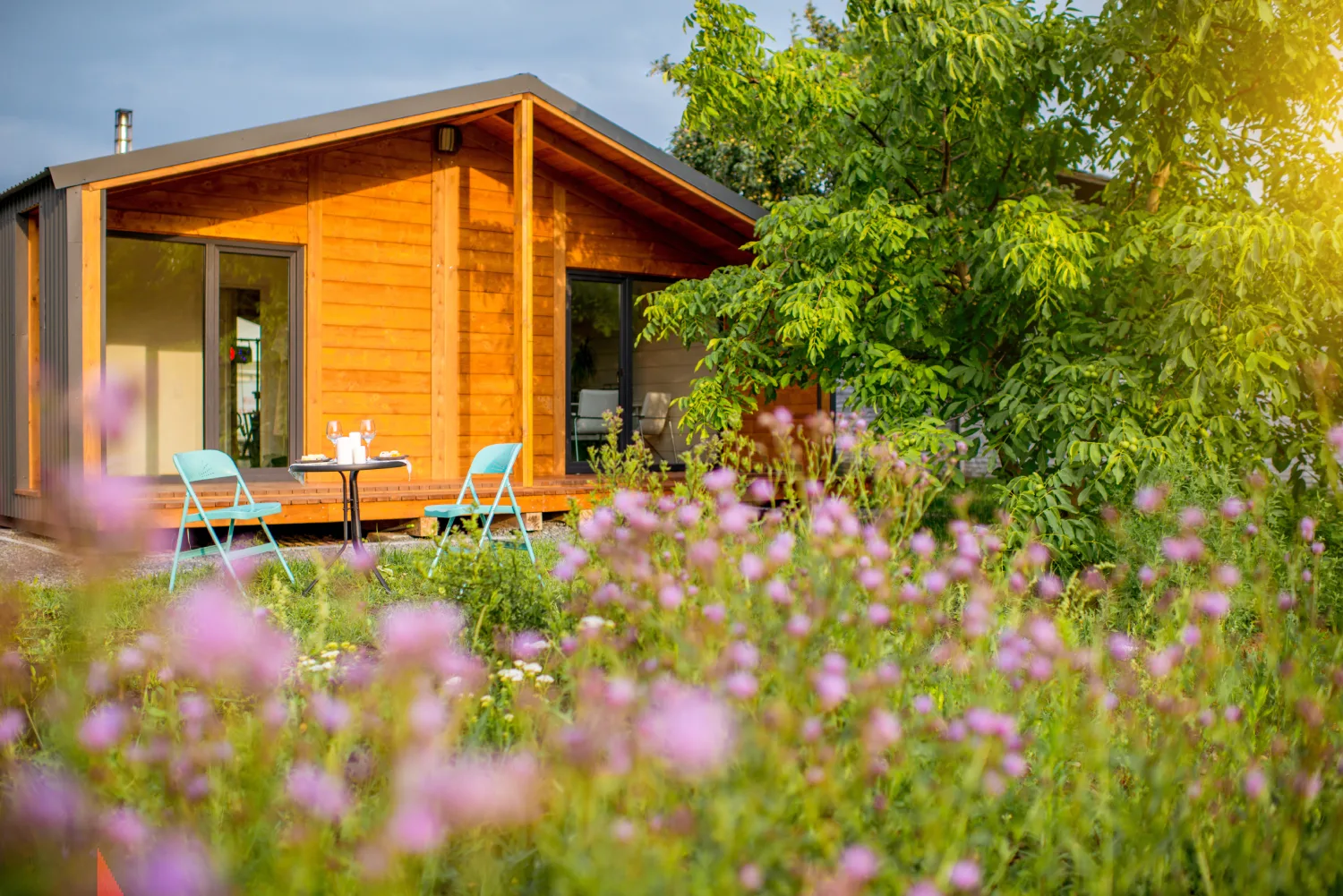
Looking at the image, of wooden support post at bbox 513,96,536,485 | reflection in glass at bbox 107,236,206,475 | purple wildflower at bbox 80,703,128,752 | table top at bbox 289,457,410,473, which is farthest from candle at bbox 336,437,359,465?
purple wildflower at bbox 80,703,128,752

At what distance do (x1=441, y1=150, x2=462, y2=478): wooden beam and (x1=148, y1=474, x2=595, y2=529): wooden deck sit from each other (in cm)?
56

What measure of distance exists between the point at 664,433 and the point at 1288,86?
775 centimetres

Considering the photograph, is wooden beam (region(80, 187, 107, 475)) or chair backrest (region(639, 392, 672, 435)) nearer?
wooden beam (region(80, 187, 107, 475))

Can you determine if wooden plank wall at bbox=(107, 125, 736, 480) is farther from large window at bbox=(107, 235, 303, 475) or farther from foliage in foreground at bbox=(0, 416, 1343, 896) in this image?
foliage in foreground at bbox=(0, 416, 1343, 896)

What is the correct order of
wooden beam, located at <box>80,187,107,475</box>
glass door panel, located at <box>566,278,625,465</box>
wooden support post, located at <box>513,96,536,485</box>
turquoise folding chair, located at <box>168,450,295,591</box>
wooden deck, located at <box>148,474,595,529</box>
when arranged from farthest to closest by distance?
glass door panel, located at <box>566,278,625,465</box>
wooden support post, located at <box>513,96,536,485</box>
wooden deck, located at <box>148,474,595,529</box>
wooden beam, located at <box>80,187,107,475</box>
turquoise folding chair, located at <box>168,450,295,591</box>

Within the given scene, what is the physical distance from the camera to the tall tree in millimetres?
4789

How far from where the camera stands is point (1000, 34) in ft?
17.3

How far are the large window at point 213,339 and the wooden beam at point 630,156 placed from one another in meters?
2.35

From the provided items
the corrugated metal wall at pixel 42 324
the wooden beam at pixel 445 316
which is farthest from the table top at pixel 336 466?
the wooden beam at pixel 445 316

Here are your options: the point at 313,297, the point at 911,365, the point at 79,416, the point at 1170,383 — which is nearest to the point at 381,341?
the point at 313,297

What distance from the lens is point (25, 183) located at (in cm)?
678

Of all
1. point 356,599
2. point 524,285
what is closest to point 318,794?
point 356,599

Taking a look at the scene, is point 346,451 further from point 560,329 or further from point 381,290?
point 560,329

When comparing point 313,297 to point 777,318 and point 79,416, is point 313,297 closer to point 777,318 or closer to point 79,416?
point 777,318
